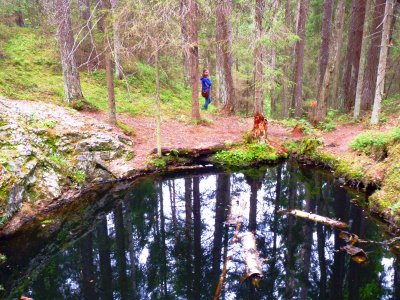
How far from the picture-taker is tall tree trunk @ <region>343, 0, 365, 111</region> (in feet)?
49.4

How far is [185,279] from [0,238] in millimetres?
4227

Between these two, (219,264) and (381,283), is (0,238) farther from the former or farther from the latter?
(381,283)

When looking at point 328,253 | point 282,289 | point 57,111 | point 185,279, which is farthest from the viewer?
point 57,111

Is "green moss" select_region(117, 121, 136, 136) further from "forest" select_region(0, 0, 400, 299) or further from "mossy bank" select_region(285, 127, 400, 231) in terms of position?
"mossy bank" select_region(285, 127, 400, 231)

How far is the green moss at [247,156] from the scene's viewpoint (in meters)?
11.7

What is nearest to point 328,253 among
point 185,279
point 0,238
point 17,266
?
point 185,279

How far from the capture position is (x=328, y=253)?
6.24 metres

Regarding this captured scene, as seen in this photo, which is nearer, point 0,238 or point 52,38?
point 0,238

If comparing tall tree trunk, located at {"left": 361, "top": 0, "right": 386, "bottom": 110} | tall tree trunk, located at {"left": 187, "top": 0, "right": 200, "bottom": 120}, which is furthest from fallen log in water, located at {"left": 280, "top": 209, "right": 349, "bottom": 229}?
tall tree trunk, located at {"left": 361, "top": 0, "right": 386, "bottom": 110}

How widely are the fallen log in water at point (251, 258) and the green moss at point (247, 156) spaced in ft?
16.1

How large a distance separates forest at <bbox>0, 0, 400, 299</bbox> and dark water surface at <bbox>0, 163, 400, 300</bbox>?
1.4 inches

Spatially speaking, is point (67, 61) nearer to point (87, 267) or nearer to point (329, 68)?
point (87, 267)

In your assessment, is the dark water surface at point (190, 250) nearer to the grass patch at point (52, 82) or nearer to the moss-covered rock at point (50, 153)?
the moss-covered rock at point (50, 153)

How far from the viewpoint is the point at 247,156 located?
1173 centimetres
